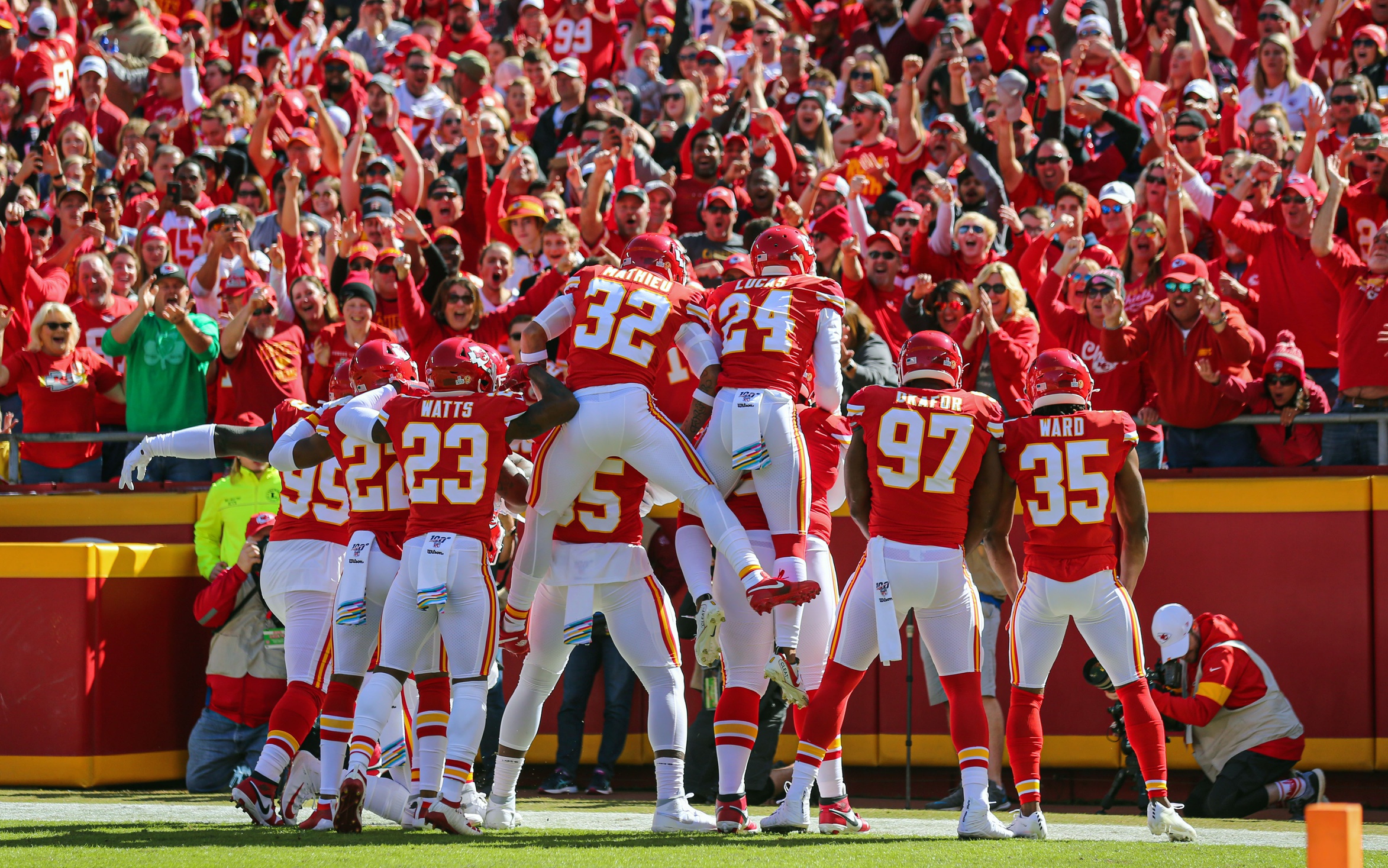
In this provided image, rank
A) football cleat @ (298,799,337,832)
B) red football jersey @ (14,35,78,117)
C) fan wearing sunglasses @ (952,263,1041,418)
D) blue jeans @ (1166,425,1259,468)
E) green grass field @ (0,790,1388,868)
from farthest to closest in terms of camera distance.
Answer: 1. red football jersey @ (14,35,78,117)
2. fan wearing sunglasses @ (952,263,1041,418)
3. blue jeans @ (1166,425,1259,468)
4. football cleat @ (298,799,337,832)
5. green grass field @ (0,790,1388,868)

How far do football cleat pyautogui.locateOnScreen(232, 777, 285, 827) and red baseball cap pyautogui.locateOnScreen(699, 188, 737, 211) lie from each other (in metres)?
5.44

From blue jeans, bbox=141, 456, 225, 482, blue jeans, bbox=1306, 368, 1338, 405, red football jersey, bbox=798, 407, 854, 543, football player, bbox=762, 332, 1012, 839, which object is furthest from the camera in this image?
blue jeans, bbox=141, 456, 225, 482

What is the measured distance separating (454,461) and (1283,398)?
486cm

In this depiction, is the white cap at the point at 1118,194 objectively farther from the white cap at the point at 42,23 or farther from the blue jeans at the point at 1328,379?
the white cap at the point at 42,23

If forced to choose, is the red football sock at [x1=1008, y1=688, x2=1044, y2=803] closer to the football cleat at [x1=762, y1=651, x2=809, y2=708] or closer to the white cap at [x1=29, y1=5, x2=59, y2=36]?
the football cleat at [x1=762, y1=651, x2=809, y2=708]

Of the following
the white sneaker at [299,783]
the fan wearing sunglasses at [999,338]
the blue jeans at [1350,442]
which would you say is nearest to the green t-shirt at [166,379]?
the white sneaker at [299,783]

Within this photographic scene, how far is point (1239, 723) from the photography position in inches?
349

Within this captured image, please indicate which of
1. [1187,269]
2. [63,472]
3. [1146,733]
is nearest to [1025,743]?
[1146,733]

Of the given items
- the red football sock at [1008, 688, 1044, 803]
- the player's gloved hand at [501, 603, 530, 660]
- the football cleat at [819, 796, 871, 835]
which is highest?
the player's gloved hand at [501, 603, 530, 660]

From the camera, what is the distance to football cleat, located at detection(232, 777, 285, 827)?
7.52m

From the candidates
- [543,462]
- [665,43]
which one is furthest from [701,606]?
[665,43]

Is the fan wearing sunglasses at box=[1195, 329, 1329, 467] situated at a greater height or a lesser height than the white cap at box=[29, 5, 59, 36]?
lesser

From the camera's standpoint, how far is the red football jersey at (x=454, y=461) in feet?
24.0

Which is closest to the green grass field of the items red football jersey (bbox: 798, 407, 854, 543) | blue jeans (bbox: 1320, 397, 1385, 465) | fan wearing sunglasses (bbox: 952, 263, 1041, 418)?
red football jersey (bbox: 798, 407, 854, 543)
